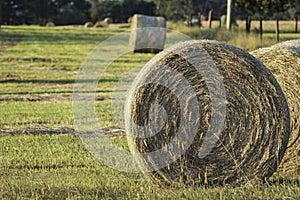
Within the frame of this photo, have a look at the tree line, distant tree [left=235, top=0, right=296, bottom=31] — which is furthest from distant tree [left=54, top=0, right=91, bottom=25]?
distant tree [left=235, top=0, right=296, bottom=31]

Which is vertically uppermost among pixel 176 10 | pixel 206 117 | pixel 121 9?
pixel 206 117

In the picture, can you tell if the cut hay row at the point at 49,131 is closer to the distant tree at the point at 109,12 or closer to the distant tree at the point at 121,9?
the distant tree at the point at 121,9

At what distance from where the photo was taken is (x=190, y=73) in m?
7.57

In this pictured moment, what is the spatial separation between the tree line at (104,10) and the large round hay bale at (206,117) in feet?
178

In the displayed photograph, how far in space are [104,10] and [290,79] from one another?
213 ft

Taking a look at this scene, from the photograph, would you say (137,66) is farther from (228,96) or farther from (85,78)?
(228,96)

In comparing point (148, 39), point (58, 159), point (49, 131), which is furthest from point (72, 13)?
point (58, 159)

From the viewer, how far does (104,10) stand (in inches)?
2849

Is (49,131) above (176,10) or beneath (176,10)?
above

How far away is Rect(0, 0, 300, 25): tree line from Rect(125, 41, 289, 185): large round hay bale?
5414 centimetres

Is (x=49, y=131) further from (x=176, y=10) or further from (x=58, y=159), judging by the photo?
(x=176, y=10)

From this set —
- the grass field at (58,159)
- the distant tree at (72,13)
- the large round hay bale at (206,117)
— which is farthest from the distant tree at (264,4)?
the distant tree at (72,13)

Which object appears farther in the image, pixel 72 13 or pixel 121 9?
pixel 121 9

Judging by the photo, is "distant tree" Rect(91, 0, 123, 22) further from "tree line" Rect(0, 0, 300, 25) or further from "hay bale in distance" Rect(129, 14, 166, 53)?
"hay bale in distance" Rect(129, 14, 166, 53)
